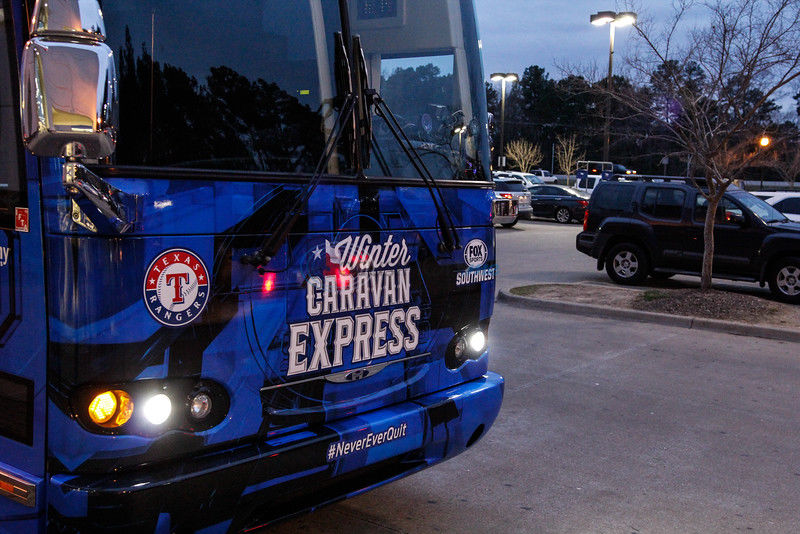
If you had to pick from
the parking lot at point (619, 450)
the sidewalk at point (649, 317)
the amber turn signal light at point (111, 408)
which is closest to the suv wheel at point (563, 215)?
the sidewalk at point (649, 317)

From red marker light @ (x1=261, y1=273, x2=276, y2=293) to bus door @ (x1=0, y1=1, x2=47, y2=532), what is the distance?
816mm

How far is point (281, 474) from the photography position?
3.21 metres

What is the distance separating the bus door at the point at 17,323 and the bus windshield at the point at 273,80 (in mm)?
429

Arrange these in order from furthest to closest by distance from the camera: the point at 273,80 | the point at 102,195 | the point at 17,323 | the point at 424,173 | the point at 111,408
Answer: the point at 424,173 → the point at 273,80 → the point at 17,323 → the point at 111,408 → the point at 102,195

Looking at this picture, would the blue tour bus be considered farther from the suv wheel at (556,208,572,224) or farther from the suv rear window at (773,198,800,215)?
the suv wheel at (556,208,572,224)

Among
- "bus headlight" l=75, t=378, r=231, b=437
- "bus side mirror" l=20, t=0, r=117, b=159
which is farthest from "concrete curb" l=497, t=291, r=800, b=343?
"bus side mirror" l=20, t=0, r=117, b=159

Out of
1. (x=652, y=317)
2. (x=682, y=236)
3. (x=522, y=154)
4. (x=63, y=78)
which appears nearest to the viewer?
(x=63, y=78)

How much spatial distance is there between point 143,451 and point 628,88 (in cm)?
1113

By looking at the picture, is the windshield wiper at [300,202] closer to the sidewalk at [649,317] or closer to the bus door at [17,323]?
the bus door at [17,323]

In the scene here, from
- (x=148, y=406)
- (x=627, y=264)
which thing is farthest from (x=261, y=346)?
(x=627, y=264)

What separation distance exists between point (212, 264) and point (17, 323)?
2.52 feet

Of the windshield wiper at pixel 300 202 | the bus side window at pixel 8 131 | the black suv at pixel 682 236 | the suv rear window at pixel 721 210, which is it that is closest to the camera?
the bus side window at pixel 8 131

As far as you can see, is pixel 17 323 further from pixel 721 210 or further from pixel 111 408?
pixel 721 210

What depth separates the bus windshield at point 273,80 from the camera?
9.78 ft
